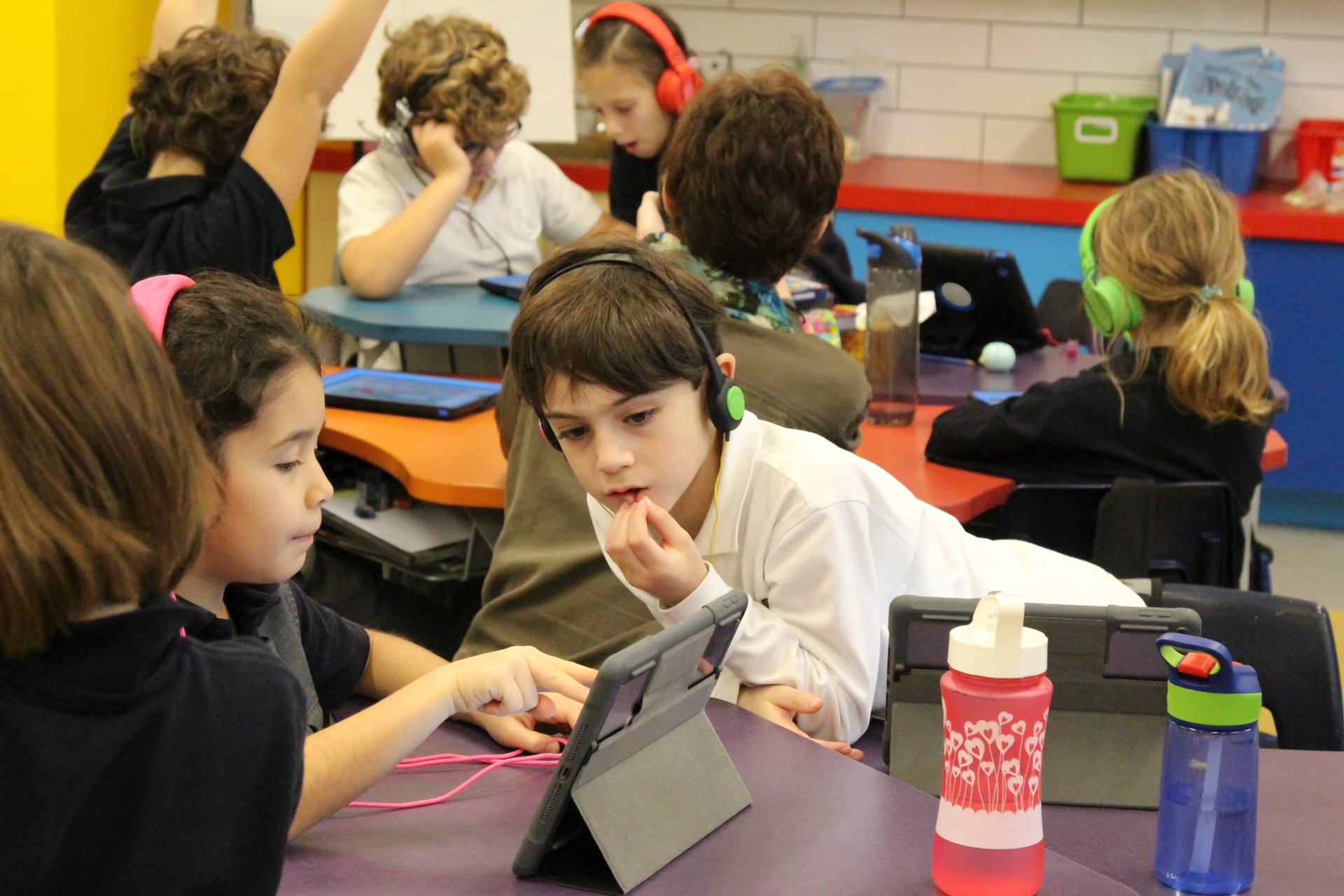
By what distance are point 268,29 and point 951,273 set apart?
2.40 metres

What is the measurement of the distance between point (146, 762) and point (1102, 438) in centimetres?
168

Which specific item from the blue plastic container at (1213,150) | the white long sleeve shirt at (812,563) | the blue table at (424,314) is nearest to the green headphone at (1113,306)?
the white long sleeve shirt at (812,563)

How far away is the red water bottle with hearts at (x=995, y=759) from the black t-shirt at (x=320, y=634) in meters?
0.59

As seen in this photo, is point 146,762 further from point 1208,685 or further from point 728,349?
point 728,349

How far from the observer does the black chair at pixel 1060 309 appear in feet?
10.9

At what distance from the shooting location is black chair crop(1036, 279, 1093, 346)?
10.9 feet

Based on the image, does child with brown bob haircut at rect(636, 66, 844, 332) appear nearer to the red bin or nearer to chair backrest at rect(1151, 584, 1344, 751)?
chair backrest at rect(1151, 584, 1344, 751)

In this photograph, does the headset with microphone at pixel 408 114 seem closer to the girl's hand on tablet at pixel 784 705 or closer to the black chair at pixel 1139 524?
the black chair at pixel 1139 524

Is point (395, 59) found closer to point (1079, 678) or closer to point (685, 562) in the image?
point (685, 562)

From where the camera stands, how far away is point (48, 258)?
0.72 meters

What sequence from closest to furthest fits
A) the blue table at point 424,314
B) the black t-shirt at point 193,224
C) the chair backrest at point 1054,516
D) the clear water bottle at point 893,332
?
the chair backrest at point 1054,516, the black t-shirt at point 193,224, the clear water bottle at point 893,332, the blue table at point 424,314

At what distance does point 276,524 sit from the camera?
41.3 inches

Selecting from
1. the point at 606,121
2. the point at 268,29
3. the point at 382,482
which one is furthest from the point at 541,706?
the point at 268,29

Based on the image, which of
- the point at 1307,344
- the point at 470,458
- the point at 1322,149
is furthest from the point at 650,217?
the point at 1322,149
